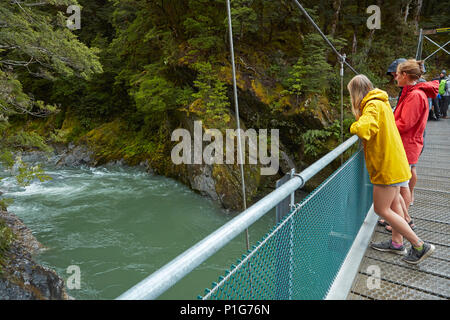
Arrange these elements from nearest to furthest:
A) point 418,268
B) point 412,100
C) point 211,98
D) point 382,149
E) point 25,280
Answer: point 382,149, point 418,268, point 412,100, point 25,280, point 211,98

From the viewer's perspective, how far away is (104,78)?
1514 centimetres

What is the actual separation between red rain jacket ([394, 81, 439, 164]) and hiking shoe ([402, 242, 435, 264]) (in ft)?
2.80

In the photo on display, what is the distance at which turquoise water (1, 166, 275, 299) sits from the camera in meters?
6.00

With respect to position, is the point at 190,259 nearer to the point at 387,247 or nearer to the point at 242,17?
the point at 387,247

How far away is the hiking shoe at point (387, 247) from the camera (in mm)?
2445

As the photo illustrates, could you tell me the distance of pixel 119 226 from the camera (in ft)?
25.6

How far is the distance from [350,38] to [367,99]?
39.7 ft

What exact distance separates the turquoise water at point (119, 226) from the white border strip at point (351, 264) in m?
3.94

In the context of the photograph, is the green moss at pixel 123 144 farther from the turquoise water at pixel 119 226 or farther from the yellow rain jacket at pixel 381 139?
the yellow rain jacket at pixel 381 139

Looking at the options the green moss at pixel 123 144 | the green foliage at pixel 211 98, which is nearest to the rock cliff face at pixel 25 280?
the green foliage at pixel 211 98

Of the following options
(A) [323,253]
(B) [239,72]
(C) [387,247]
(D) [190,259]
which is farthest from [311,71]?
(D) [190,259]

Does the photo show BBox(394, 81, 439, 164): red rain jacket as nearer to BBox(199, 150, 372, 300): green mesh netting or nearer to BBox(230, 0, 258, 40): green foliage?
BBox(199, 150, 372, 300): green mesh netting

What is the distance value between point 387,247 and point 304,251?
1.30 metres
